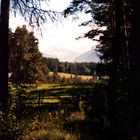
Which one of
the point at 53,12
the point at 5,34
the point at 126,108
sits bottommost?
the point at 126,108

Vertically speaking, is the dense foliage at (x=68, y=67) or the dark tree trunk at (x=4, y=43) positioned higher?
the dense foliage at (x=68, y=67)

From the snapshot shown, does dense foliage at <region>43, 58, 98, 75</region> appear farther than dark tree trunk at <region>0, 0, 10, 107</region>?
Yes

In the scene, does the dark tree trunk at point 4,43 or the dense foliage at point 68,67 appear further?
the dense foliage at point 68,67

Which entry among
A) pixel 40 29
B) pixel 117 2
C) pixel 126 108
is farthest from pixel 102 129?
pixel 117 2

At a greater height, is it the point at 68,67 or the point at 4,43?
the point at 68,67

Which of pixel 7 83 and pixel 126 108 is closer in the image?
pixel 126 108

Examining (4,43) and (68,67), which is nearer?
(4,43)

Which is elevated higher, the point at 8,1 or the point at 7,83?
the point at 8,1

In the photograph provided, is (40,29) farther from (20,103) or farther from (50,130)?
(50,130)

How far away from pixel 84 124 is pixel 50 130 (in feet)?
4.80

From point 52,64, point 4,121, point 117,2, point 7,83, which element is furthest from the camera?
point 52,64

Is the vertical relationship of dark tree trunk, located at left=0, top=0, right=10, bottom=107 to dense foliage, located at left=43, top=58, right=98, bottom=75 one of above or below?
below

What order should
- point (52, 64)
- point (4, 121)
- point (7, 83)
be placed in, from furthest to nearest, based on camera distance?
1. point (52, 64)
2. point (7, 83)
3. point (4, 121)

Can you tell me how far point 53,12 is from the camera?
10.9 metres
